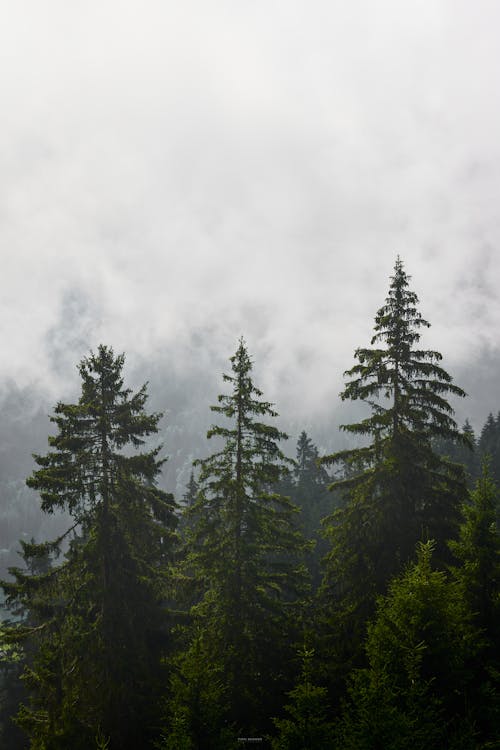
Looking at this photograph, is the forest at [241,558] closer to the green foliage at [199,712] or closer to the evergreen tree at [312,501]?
the green foliage at [199,712]

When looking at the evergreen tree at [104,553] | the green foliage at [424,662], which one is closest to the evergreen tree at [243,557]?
the evergreen tree at [104,553]

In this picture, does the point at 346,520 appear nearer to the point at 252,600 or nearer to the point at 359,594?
the point at 359,594

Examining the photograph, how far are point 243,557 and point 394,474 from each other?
637 cm

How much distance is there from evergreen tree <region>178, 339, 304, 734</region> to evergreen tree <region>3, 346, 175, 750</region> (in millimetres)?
1668

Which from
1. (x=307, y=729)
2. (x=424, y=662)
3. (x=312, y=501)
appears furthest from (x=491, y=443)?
(x=307, y=729)

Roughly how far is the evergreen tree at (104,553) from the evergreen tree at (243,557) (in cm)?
167

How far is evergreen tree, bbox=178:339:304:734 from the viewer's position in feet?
47.2

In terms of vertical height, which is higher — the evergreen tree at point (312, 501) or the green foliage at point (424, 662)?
the evergreen tree at point (312, 501)

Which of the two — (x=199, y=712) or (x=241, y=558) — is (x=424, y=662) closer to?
(x=199, y=712)

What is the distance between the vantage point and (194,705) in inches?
367

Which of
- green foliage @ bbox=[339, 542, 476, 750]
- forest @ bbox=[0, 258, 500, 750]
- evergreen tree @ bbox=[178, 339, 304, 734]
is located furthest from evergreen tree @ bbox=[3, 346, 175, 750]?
green foliage @ bbox=[339, 542, 476, 750]

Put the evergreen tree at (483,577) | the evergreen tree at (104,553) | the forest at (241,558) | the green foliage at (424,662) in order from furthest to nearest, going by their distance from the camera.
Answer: the evergreen tree at (104,553)
the forest at (241,558)
the evergreen tree at (483,577)
the green foliage at (424,662)

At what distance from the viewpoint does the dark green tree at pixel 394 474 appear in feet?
47.7

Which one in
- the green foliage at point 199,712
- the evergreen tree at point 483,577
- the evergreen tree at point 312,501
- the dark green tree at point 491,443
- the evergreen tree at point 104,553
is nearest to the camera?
the green foliage at point 199,712
